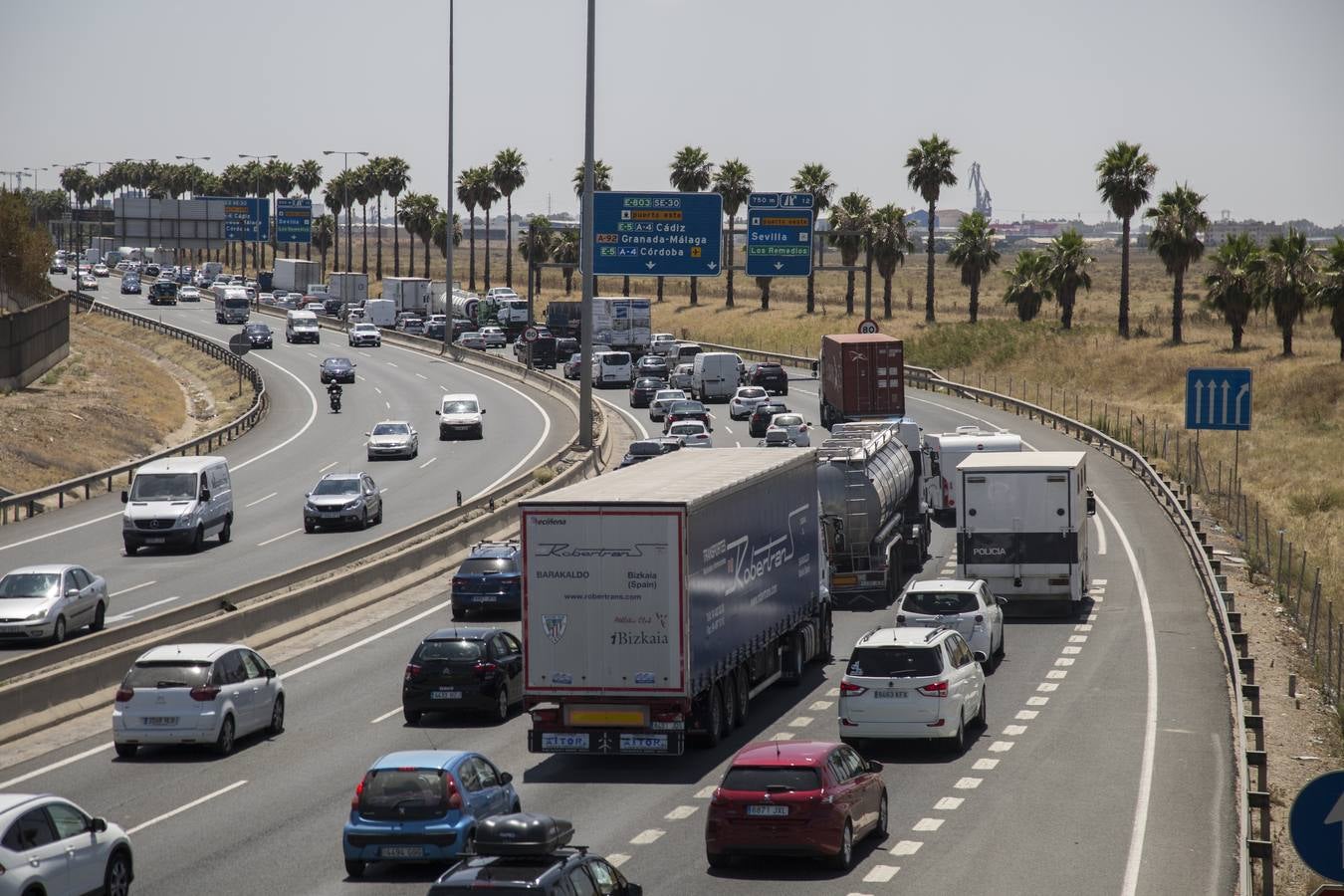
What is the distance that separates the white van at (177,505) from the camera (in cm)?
4450

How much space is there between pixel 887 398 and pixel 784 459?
36826mm

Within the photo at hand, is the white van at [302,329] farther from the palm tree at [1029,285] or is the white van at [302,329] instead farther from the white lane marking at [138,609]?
the white lane marking at [138,609]

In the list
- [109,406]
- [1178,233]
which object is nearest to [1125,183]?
[1178,233]

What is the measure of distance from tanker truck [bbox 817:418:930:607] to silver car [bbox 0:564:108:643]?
14.3 meters

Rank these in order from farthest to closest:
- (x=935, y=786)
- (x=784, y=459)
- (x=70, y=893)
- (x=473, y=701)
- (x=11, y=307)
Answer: (x=11, y=307) → (x=784, y=459) → (x=473, y=701) → (x=935, y=786) → (x=70, y=893)

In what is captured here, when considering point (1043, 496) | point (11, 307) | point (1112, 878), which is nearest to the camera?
point (1112, 878)

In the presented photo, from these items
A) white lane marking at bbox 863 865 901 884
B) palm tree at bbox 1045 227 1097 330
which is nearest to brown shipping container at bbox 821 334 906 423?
Result: palm tree at bbox 1045 227 1097 330

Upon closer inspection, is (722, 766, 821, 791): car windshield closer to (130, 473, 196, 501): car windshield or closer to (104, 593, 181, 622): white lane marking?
(104, 593, 181, 622): white lane marking

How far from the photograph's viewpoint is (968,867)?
1831cm

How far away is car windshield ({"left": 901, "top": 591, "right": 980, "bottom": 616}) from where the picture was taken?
30672 mm

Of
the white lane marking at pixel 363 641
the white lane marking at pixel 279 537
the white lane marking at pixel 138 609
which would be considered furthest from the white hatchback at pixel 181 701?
the white lane marking at pixel 279 537

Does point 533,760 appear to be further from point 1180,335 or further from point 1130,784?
point 1180,335

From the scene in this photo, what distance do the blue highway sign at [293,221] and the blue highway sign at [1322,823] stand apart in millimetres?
139974

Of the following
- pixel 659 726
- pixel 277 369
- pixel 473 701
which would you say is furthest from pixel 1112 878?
pixel 277 369
